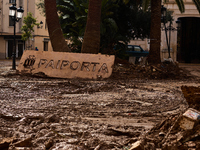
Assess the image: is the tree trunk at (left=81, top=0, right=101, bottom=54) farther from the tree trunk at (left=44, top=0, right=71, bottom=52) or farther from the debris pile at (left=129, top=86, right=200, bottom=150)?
the debris pile at (left=129, top=86, right=200, bottom=150)

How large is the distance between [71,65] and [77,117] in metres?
5.61

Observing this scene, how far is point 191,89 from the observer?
3.23 metres

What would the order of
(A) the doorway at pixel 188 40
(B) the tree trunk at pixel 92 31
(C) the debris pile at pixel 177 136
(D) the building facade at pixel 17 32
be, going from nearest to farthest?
(C) the debris pile at pixel 177 136 < (B) the tree trunk at pixel 92 31 < (A) the doorway at pixel 188 40 < (D) the building facade at pixel 17 32

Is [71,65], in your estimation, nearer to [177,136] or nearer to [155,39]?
[155,39]

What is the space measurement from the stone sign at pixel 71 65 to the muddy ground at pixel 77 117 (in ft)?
7.96

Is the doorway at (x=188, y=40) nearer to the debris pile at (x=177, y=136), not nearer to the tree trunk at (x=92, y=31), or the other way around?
the tree trunk at (x=92, y=31)

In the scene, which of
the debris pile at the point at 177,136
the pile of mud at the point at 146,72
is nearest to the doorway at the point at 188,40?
the pile of mud at the point at 146,72

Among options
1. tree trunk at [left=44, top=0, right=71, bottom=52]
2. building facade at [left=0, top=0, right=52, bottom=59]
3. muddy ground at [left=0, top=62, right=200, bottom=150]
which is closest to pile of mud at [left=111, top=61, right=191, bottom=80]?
tree trunk at [left=44, top=0, right=71, bottom=52]

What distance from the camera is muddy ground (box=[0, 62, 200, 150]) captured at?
2705mm

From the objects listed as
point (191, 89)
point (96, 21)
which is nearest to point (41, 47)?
point (96, 21)

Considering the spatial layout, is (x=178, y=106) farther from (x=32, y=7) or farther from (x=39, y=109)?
(x=32, y=7)

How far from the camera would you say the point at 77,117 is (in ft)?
12.2

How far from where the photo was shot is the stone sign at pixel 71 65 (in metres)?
9.02

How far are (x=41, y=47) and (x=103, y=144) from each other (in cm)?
3314
